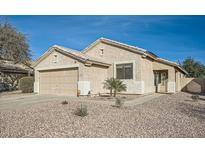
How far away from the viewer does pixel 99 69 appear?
1811 cm

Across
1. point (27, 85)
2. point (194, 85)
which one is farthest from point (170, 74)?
point (27, 85)

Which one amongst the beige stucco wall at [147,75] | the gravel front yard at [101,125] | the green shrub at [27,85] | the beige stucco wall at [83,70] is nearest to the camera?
the gravel front yard at [101,125]

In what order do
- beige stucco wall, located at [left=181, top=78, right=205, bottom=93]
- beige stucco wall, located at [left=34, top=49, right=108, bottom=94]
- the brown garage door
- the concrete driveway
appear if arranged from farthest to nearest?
1. beige stucco wall, located at [left=181, top=78, right=205, bottom=93]
2. the brown garage door
3. beige stucco wall, located at [left=34, top=49, right=108, bottom=94]
4. the concrete driveway

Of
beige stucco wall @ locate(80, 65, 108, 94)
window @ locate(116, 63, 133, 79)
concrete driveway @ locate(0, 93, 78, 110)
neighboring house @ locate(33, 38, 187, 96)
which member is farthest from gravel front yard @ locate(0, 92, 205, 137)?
window @ locate(116, 63, 133, 79)

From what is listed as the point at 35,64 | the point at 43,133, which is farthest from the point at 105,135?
the point at 35,64

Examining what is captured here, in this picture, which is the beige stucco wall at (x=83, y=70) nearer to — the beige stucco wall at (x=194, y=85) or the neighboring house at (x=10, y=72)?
the neighboring house at (x=10, y=72)

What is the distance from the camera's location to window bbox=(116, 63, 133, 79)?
17859 millimetres

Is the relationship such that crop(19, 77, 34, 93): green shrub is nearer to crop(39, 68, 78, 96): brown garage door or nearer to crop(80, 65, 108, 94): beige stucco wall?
crop(39, 68, 78, 96): brown garage door

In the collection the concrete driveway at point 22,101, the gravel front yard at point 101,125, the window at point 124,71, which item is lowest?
the gravel front yard at point 101,125

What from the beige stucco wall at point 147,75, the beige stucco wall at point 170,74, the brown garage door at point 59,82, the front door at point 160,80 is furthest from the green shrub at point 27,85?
the front door at point 160,80

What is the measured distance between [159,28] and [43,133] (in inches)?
406

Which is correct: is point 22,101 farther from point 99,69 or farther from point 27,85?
point 27,85

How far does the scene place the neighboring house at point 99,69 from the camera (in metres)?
16.7
